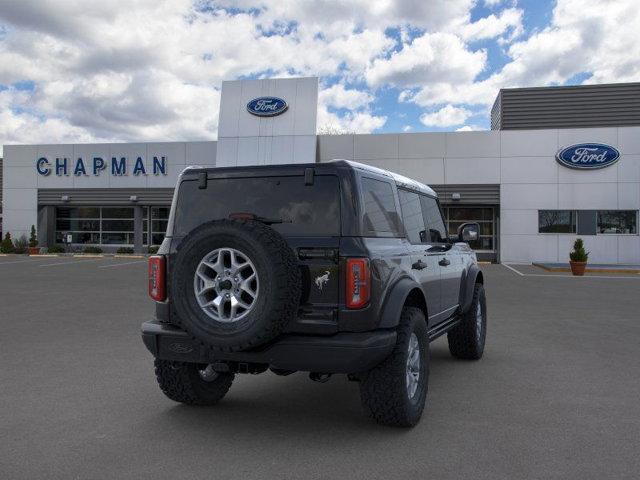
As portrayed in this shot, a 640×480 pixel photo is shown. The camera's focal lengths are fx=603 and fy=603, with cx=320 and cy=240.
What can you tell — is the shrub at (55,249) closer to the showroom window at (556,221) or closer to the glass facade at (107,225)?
the glass facade at (107,225)

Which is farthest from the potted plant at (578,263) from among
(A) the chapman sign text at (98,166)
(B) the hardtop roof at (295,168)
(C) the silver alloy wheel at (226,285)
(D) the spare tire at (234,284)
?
(A) the chapman sign text at (98,166)

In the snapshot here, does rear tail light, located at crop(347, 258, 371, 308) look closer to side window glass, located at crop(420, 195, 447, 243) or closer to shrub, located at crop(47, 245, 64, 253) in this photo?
side window glass, located at crop(420, 195, 447, 243)

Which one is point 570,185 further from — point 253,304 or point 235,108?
point 253,304

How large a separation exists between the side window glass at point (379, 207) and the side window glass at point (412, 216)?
25cm

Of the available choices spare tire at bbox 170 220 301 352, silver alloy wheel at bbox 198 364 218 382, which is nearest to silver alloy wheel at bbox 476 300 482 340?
silver alloy wheel at bbox 198 364 218 382

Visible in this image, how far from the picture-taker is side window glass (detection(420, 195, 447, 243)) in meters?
5.92

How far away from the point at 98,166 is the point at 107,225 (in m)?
3.77

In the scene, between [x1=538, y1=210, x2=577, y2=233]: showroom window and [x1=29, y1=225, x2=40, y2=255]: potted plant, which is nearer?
[x1=538, y1=210, x2=577, y2=233]: showroom window

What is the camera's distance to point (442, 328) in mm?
5707

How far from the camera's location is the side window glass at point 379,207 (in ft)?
14.5

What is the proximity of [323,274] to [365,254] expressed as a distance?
31 centimetres

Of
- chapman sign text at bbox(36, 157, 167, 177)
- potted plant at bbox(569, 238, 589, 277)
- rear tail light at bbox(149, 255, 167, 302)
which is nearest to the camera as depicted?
rear tail light at bbox(149, 255, 167, 302)

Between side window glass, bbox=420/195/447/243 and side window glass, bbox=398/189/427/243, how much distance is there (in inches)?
6.8

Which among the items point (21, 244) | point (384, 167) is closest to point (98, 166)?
point (21, 244)
